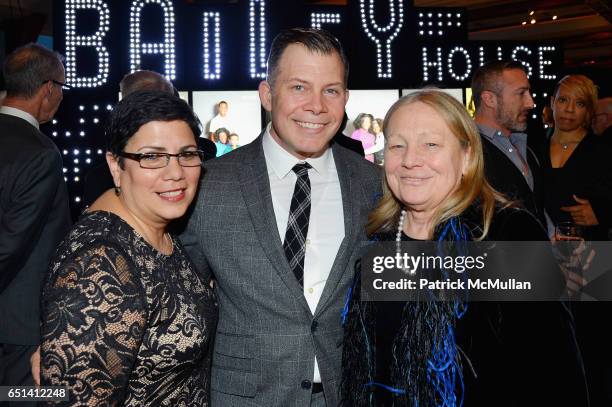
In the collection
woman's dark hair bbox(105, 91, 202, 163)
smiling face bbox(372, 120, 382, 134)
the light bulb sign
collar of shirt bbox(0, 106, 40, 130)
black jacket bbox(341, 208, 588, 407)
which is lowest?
black jacket bbox(341, 208, 588, 407)

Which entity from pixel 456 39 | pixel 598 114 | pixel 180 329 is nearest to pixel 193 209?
pixel 180 329

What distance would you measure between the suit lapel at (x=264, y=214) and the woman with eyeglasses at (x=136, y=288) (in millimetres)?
245

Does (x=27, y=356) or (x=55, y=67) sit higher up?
(x=55, y=67)

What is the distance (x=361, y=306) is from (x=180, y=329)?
0.57 meters

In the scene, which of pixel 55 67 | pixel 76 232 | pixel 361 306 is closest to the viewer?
pixel 76 232

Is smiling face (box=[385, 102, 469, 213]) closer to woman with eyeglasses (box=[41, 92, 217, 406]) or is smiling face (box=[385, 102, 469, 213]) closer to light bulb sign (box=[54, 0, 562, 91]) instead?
woman with eyeglasses (box=[41, 92, 217, 406])

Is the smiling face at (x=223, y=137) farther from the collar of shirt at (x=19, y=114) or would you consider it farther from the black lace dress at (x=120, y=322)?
the black lace dress at (x=120, y=322)

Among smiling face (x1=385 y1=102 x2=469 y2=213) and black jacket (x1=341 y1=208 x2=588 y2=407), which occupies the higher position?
smiling face (x1=385 y1=102 x2=469 y2=213)

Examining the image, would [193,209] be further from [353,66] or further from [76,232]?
[353,66]

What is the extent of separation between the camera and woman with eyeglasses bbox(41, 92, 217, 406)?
4.89 feet

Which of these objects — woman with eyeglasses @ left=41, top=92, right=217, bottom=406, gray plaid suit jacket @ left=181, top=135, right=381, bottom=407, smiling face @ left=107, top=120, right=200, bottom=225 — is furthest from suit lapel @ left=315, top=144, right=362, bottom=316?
smiling face @ left=107, top=120, right=200, bottom=225

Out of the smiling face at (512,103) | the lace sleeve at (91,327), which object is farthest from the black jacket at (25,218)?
the smiling face at (512,103)

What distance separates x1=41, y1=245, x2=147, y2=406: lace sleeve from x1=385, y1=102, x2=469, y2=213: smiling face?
2.77 ft

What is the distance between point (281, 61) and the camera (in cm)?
222
